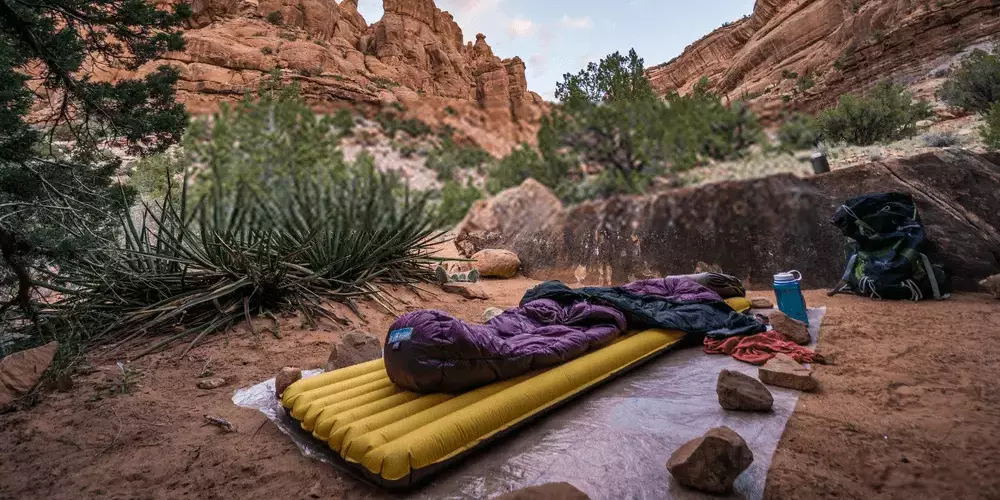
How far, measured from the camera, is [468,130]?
4.22 meters

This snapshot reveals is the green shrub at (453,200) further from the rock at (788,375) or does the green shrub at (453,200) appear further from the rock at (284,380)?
the rock at (788,375)

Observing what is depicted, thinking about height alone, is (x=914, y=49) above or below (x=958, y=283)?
above

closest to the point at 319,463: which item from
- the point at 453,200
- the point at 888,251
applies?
the point at 888,251

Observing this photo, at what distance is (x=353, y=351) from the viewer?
2215mm

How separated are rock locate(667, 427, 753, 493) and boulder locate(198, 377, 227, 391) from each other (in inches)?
89.1

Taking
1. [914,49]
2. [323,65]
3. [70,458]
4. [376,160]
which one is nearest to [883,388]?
[70,458]

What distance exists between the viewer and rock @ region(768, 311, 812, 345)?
2398 millimetres

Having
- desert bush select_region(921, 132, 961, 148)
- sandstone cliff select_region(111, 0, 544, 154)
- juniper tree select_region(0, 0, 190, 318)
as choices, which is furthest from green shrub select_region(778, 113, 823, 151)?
juniper tree select_region(0, 0, 190, 318)

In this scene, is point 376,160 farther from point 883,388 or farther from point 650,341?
point 883,388

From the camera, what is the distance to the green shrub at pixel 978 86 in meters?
8.99

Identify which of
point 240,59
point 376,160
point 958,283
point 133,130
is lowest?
point 958,283

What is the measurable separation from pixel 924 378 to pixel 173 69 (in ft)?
26.9

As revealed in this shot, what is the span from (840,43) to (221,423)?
2796 centimetres

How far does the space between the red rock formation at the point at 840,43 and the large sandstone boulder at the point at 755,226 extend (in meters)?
1.87
